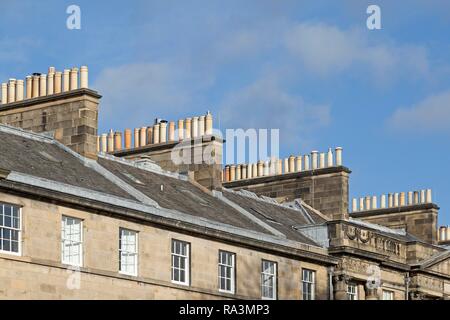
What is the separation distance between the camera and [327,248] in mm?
57875

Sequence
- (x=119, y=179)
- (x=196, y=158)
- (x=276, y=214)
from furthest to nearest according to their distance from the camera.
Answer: (x=276, y=214)
(x=196, y=158)
(x=119, y=179)

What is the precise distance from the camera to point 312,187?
6581cm

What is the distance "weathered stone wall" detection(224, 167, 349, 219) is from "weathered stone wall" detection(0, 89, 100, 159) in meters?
16.8

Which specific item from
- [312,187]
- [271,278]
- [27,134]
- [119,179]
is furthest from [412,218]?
[27,134]

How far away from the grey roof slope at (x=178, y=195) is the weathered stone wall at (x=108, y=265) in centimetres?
153

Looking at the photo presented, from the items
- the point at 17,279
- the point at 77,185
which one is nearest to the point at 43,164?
the point at 77,185

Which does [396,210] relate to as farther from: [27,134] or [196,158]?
[27,134]

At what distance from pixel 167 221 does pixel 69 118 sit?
5.58m

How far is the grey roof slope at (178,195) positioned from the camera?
5175 centimetres

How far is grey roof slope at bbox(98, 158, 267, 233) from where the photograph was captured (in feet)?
170

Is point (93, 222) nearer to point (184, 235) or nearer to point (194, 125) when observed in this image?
point (184, 235)

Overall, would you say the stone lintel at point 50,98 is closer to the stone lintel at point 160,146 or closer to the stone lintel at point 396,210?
the stone lintel at point 160,146

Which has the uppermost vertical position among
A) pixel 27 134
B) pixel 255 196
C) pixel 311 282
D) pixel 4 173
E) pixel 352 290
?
pixel 27 134

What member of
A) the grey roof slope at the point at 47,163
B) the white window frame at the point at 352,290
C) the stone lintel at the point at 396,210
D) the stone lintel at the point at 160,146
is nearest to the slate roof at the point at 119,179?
the grey roof slope at the point at 47,163
